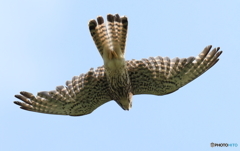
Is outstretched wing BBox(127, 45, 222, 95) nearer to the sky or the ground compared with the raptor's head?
nearer to the sky

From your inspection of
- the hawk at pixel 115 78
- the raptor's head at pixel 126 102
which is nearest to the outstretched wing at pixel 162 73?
the hawk at pixel 115 78

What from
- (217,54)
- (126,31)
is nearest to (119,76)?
(126,31)

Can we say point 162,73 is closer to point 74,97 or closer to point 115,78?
point 115,78

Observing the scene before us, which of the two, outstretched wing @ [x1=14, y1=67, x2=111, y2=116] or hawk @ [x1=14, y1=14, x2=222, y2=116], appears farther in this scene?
outstretched wing @ [x1=14, y1=67, x2=111, y2=116]

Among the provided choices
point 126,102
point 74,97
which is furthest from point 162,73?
point 74,97

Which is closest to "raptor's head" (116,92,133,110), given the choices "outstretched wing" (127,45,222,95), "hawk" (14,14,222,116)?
"hawk" (14,14,222,116)

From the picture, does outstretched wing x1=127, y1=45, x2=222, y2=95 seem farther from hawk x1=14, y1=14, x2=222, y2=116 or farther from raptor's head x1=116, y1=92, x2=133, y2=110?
raptor's head x1=116, y1=92, x2=133, y2=110

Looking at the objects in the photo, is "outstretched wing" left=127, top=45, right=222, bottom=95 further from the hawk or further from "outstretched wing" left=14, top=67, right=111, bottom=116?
"outstretched wing" left=14, top=67, right=111, bottom=116
